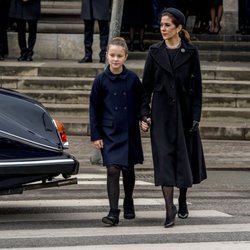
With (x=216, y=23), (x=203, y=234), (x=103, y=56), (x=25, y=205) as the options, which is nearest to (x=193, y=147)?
(x=203, y=234)

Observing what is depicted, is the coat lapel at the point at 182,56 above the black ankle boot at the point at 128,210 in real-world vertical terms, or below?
above

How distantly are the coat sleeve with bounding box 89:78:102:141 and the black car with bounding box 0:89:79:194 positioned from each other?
306 millimetres

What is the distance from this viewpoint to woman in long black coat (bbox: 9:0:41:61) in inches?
860

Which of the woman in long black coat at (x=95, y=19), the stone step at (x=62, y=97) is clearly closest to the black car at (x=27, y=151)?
the stone step at (x=62, y=97)

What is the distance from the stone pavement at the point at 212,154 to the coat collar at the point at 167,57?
4.64 m

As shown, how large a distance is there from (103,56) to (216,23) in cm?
406

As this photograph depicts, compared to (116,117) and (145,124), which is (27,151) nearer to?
(116,117)

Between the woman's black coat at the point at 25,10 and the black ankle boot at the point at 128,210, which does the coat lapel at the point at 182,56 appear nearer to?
the black ankle boot at the point at 128,210

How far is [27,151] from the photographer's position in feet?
33.6

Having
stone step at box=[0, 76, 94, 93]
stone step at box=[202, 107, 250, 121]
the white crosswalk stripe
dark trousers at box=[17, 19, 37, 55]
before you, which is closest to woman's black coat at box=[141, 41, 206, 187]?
the white crosswalk stripe

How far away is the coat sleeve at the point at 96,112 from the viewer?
410 inches

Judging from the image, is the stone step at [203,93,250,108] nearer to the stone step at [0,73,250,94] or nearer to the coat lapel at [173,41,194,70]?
the stone step at [0,73,250,94]

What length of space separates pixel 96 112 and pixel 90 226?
100 cm

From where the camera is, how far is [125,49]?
10438 mm
